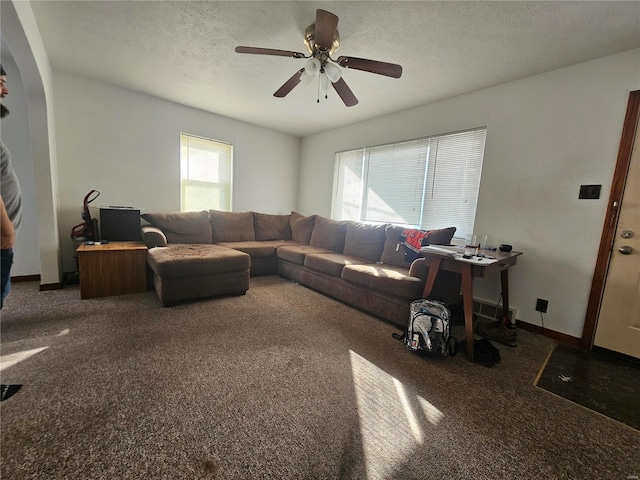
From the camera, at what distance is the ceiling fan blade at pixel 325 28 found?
5.02ft

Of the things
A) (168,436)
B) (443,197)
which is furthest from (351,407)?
(443,197)

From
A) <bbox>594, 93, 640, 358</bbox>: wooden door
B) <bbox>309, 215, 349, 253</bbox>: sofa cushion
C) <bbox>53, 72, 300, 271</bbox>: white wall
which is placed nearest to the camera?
<bbox>594, 93, 640, 358</bbox>: wooden door

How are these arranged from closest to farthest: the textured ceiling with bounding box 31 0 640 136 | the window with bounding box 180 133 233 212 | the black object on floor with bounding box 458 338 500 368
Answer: the textured ceiling with bounding box 31 0 640 136 < the black object on floor with bounding box 458 338 500 368 < the window with bounding box 180 133 233 212

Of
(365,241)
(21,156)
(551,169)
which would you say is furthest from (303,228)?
(21,156)

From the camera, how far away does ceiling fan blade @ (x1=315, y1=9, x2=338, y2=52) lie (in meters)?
1.53

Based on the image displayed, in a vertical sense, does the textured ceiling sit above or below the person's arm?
above

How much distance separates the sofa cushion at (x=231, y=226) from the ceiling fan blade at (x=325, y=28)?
9.23ft

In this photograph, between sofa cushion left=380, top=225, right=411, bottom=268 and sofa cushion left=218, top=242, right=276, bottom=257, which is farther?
sofa cushion left=218, top=242, right=276, bottom=257

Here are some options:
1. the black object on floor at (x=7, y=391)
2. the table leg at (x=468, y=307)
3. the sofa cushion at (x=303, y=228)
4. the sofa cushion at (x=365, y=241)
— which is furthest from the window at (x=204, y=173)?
the table leg at (x=468, y=307)

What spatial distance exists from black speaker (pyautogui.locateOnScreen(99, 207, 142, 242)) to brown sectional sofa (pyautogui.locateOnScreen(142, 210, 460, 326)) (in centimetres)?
17

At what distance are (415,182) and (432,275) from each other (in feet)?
5.69

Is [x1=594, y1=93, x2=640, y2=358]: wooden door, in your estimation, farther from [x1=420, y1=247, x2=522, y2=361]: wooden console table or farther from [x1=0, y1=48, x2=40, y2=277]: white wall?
[x1=0, y1=48, x2=40, y2=277]: white wall

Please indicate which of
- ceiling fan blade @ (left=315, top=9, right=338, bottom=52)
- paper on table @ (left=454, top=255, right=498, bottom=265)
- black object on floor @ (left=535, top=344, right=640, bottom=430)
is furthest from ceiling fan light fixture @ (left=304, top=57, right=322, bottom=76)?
black object on floor @ (left=535, top=344, right=640, bottom=430)

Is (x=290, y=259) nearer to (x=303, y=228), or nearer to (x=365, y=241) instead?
(x=303, y=228)
